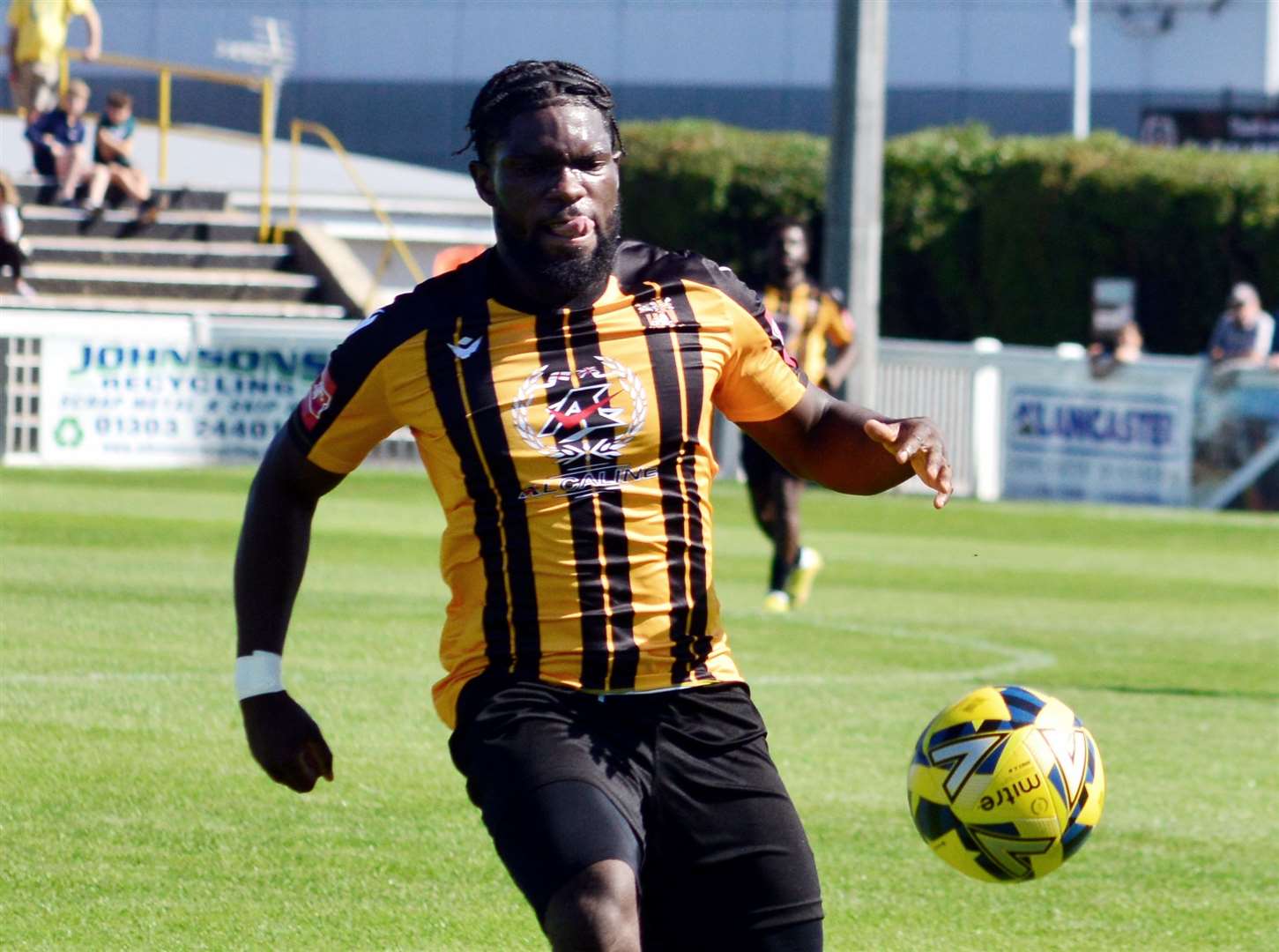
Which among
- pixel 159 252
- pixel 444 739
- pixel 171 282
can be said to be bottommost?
pixel 444 739

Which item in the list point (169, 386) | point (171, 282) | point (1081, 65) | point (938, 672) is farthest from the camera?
point (1081, 65)

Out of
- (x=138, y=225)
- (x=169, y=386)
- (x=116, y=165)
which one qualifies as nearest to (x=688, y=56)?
(x=116, y=165)

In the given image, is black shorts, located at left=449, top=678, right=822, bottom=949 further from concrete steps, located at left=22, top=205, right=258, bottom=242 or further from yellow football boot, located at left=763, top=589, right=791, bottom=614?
concrete steps, located at left=22, top=205, right=258, bottom=242

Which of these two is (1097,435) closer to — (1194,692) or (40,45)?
(1194,692)

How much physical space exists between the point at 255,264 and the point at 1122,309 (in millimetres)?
11204

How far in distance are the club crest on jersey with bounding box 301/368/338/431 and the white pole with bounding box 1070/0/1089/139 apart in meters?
34.8

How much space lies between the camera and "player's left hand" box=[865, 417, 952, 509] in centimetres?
457

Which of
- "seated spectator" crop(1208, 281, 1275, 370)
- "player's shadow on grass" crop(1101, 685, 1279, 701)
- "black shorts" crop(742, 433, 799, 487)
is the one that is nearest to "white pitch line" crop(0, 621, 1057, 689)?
"player's shadow on grass" crop(1101, 685, 1279, 701)

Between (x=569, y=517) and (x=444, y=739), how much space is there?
4545 mm

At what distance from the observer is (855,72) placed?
23.9 metres

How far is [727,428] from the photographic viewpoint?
23.1 m

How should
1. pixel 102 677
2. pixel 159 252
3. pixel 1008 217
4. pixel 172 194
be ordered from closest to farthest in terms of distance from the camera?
pixel 102 677 → pixel 159 252 → pixel 172 194 → pixel 1008 217

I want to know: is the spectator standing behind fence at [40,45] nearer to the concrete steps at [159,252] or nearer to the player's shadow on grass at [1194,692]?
the concrete steps at [159,252]

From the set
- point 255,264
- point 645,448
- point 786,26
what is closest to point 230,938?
point 645,448
